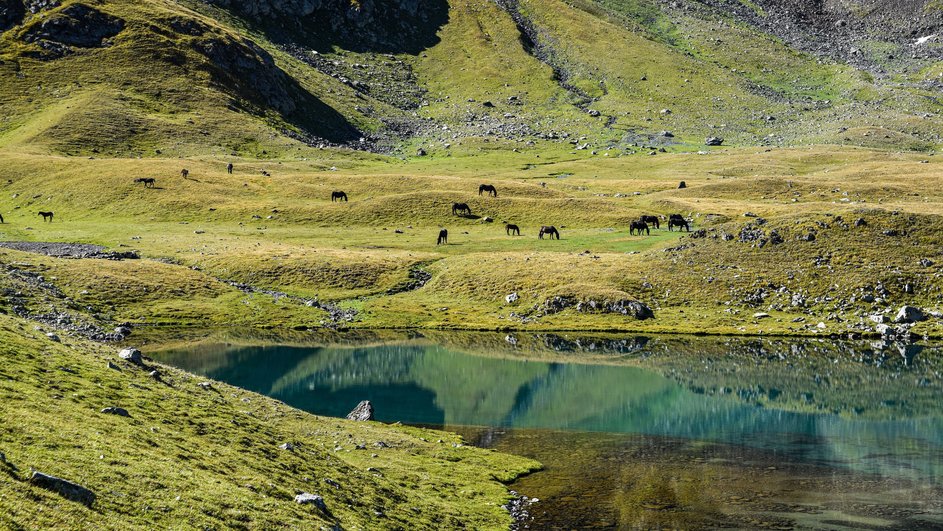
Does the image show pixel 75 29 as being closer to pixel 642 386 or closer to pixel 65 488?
pixel 642 386

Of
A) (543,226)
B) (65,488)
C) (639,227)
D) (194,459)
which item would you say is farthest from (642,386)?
(543,226)

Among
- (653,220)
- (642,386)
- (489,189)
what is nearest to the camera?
(642,386)

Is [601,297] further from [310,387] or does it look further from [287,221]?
[287,221]

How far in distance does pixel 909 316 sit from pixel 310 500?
64301 millimetres

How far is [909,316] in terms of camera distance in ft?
235

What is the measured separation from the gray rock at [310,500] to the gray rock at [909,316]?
207 feet

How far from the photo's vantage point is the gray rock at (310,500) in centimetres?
2544

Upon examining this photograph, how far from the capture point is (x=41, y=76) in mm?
180625

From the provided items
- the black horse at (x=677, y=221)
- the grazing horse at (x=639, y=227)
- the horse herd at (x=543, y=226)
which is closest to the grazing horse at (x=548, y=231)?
the horse herd at (x=543, y=226)

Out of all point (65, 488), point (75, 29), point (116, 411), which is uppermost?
point (75, 29)

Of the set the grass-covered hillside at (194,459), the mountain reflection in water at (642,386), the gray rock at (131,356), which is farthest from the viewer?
the mountain reflection in water at (642,386)

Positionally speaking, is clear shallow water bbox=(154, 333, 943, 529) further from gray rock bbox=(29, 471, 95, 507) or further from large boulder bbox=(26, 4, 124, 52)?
large boulder bbox=(26, 4, 124, 52)

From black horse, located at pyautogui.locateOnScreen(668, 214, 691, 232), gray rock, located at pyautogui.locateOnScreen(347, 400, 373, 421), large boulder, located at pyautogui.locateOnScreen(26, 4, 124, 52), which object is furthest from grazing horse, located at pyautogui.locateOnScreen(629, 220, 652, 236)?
large boulder, located at pyautogui.locateOnScreen(26, 4, 124, 52)

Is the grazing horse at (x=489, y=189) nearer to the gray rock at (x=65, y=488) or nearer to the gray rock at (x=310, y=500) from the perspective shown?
the gray rock at (x=310, y=500)
